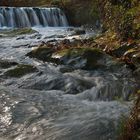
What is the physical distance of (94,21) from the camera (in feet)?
97.9

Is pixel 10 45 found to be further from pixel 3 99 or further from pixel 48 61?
pixel 3 99

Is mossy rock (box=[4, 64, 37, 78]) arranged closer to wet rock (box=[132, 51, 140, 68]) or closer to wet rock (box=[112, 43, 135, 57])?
wet rock (box=[112, 43, 135, 57])

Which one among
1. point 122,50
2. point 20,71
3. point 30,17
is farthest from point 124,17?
point 30,17

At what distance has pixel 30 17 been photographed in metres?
30.0

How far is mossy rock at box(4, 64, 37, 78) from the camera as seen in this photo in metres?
11.8

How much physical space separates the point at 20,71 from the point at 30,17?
730 inches

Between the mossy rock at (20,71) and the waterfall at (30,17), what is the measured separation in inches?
679

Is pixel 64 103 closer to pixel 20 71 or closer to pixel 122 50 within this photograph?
pixel 20 71

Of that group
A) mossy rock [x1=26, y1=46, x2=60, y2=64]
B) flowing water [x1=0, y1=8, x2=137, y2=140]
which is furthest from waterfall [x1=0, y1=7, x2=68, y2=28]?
flowing water [x1=0, y1=8, x2=137, y2=140]

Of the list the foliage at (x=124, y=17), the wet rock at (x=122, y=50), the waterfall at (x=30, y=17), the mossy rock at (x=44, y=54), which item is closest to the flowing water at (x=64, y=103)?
the mossy rock at (x=44, y=54)

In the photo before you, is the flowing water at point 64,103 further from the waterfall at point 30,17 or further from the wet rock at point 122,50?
the waterfall at point 30,17

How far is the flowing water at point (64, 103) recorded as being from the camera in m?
7.17

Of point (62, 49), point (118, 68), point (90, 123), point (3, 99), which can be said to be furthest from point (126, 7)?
Result: point (90, 123)

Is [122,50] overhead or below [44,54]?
overhead
